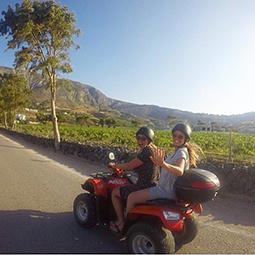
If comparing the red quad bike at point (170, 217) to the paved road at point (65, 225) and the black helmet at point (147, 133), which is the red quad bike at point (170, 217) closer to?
the paved road at point (65, 225)

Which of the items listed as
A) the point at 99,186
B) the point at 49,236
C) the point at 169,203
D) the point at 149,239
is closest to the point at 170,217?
the point at 169,203

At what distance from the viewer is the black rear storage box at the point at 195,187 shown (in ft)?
9.52

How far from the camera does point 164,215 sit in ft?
9.60

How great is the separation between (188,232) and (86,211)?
5.33ft

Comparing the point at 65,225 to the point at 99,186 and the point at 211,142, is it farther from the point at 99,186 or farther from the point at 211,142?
the point at 211,142

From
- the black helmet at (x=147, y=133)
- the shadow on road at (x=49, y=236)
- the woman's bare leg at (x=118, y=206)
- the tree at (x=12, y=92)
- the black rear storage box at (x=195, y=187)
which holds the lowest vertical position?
the shadow on road at (x=49, y=236)

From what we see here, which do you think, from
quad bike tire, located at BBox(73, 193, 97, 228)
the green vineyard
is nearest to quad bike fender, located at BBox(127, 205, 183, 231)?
quad bike tire, located at BBox(73, 193, 97, 228)

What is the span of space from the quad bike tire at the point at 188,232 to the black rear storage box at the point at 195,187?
685 mm

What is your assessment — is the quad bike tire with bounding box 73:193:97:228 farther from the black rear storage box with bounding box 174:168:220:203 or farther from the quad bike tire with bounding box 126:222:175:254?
the black rear storage box with bounding box 174:168:220:203

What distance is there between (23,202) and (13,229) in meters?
1.31

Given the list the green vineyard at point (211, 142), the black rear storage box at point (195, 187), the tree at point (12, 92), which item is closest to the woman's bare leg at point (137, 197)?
the black rear storage box at point (195, 187)

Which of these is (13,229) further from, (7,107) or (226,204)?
(7,107)

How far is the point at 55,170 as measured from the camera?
877cm

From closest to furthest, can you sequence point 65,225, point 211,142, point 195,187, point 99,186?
point 195,187
point 99,186
point 65,225
point 211,142
